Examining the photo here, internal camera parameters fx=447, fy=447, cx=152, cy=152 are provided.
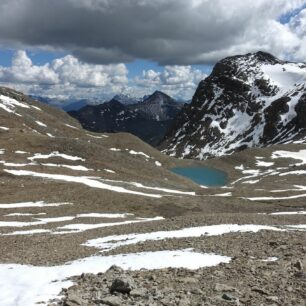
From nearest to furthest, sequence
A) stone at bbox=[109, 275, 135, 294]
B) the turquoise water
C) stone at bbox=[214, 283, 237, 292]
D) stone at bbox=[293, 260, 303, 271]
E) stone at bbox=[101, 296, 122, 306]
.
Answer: stone at bbox=[101, 296, 122, 306] < stone at bbox=[109, 275, 135, 294] < stone at bbox=[214, 283, 237, 292] < stone at bbox=[293, 260, 303, 271] < the turquoise water

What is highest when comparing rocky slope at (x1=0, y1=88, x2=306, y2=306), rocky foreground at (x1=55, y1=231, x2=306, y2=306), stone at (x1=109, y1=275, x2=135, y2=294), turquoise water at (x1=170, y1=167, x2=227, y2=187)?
stone at (x1=109, y1=275, x2=135, y2=294)

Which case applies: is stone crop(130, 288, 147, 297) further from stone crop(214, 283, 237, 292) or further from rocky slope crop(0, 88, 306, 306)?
stone crop(214, 283, 237, 292)

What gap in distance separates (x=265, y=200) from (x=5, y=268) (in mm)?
69431

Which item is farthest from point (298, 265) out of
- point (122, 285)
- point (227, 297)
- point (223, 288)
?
point (122, 285)

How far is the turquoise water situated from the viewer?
142m

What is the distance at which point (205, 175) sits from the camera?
15688 cm

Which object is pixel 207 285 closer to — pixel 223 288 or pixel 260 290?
pixel 223 288

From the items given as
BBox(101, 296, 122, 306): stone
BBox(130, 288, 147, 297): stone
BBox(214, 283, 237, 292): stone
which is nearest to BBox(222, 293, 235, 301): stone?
BBox(214, 283, 237, 292): stone

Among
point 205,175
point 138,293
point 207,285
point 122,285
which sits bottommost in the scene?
point 205,175

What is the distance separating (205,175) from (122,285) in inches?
5623

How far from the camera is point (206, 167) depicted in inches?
6742

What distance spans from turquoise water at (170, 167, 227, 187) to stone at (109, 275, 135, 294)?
12309cm

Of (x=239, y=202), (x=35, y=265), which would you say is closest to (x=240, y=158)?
(x=239, y=202)

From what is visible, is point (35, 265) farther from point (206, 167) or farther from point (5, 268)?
point (206, 167)
